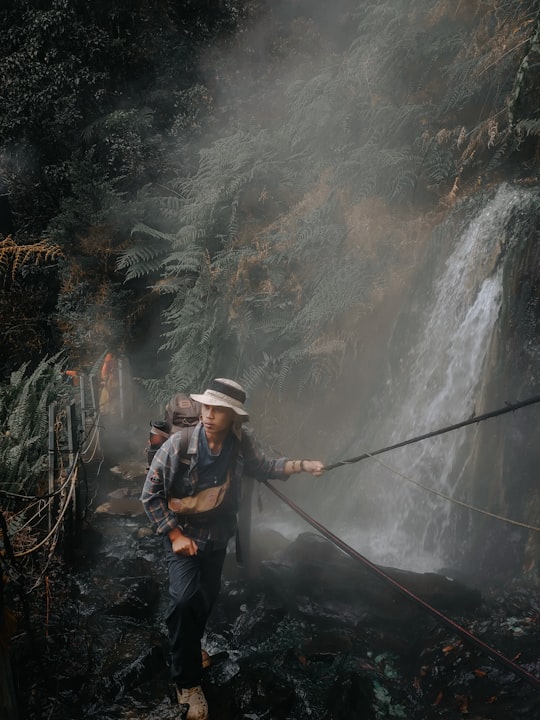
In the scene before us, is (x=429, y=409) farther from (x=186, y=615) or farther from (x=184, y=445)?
(x=186, y=615)

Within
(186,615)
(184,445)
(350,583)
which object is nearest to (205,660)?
(186,615)

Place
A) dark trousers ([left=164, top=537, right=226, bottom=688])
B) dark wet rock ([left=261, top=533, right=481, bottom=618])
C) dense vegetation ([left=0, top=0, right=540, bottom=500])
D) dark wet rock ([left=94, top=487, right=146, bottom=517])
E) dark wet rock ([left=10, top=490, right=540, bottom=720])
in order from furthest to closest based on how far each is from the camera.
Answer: dense vegetation ([left=0, top=0, right=540, bottom=500]), dark wet rock ([left=94, top=487, right=146, bottom=517]), dark wet rock ([left=261, top=533, right=481, bottom=618]), dark wet rock ([left=10, top=490, right=540, bottom=720]), dark trousers ([left=164, top=537, right=226, bottom=688])

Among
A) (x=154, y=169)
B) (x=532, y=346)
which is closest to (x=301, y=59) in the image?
(x=154, y=169)

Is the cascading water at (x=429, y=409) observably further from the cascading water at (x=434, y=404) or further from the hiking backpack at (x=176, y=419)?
the hiking backpack at (x=176, y=419)

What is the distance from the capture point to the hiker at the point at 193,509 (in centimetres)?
310

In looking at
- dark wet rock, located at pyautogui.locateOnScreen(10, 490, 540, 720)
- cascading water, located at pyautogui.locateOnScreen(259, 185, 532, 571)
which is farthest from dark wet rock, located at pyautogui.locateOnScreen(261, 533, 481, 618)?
cascading water, located at pyautogui.locateOnScreen(259, 185, 532, 571)

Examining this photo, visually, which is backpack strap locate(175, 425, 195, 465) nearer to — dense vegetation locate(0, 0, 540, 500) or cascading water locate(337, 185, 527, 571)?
cascading water locate(337, 185, 527, 571)

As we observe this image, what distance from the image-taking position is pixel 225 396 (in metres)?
3.18

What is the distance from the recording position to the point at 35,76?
12594 mm

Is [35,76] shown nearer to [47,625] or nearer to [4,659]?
[47,625]

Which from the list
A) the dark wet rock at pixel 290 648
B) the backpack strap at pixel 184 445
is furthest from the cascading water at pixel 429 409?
the backpack strap at pixel 184 445

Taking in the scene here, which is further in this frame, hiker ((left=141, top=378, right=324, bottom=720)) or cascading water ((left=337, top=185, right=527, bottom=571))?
cascading water ((left=337, top=185, right=527, bottom=571))

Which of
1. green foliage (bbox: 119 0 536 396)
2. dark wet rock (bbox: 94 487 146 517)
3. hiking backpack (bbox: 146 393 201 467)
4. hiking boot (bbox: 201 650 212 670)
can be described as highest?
green foliage (bbox: 119 0 536 396)

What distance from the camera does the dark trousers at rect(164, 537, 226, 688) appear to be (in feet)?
10.1
